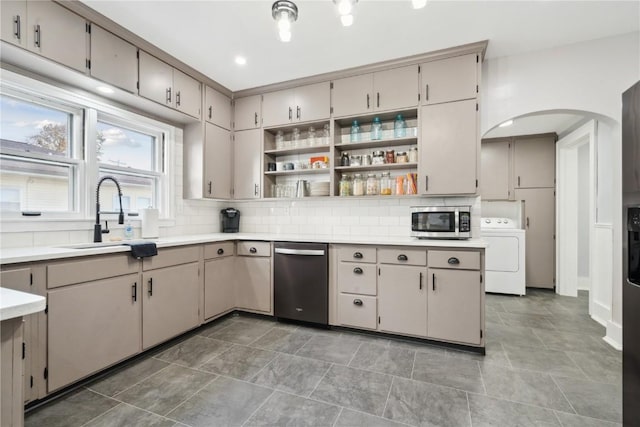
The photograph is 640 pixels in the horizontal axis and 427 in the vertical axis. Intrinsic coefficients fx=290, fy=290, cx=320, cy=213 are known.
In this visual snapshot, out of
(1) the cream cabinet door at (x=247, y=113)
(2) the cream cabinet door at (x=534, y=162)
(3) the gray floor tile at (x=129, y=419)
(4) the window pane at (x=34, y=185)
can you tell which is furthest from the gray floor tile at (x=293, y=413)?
(2) the cream cabinet door at (x=534, y=162)

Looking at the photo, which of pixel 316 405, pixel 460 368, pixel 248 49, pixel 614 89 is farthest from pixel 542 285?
pixel 248 49

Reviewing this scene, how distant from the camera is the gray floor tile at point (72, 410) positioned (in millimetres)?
1610

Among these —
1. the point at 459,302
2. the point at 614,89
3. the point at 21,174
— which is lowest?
the point at 459,302

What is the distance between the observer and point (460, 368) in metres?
2.21

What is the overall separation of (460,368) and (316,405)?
3.86 feet

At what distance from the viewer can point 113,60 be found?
2.37 metres

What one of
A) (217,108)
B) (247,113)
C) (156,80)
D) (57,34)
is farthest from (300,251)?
(57,34)

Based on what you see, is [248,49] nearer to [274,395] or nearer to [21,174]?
[21,174]

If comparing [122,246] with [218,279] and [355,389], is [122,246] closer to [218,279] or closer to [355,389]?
[218,279]

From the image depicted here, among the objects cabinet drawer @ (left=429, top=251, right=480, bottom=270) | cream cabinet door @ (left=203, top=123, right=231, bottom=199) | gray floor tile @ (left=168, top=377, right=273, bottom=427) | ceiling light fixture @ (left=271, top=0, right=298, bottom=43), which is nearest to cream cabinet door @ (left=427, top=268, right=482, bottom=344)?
cabinet drawer @ (left=429, top=251, right=480, bottom=270)

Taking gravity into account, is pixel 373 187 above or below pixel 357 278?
above

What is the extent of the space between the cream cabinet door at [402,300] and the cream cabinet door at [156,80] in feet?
8.74

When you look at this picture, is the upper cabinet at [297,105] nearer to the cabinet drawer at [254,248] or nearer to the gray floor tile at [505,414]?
the cabinet drawer at [254,248]

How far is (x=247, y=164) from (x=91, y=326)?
2289 millimetres
